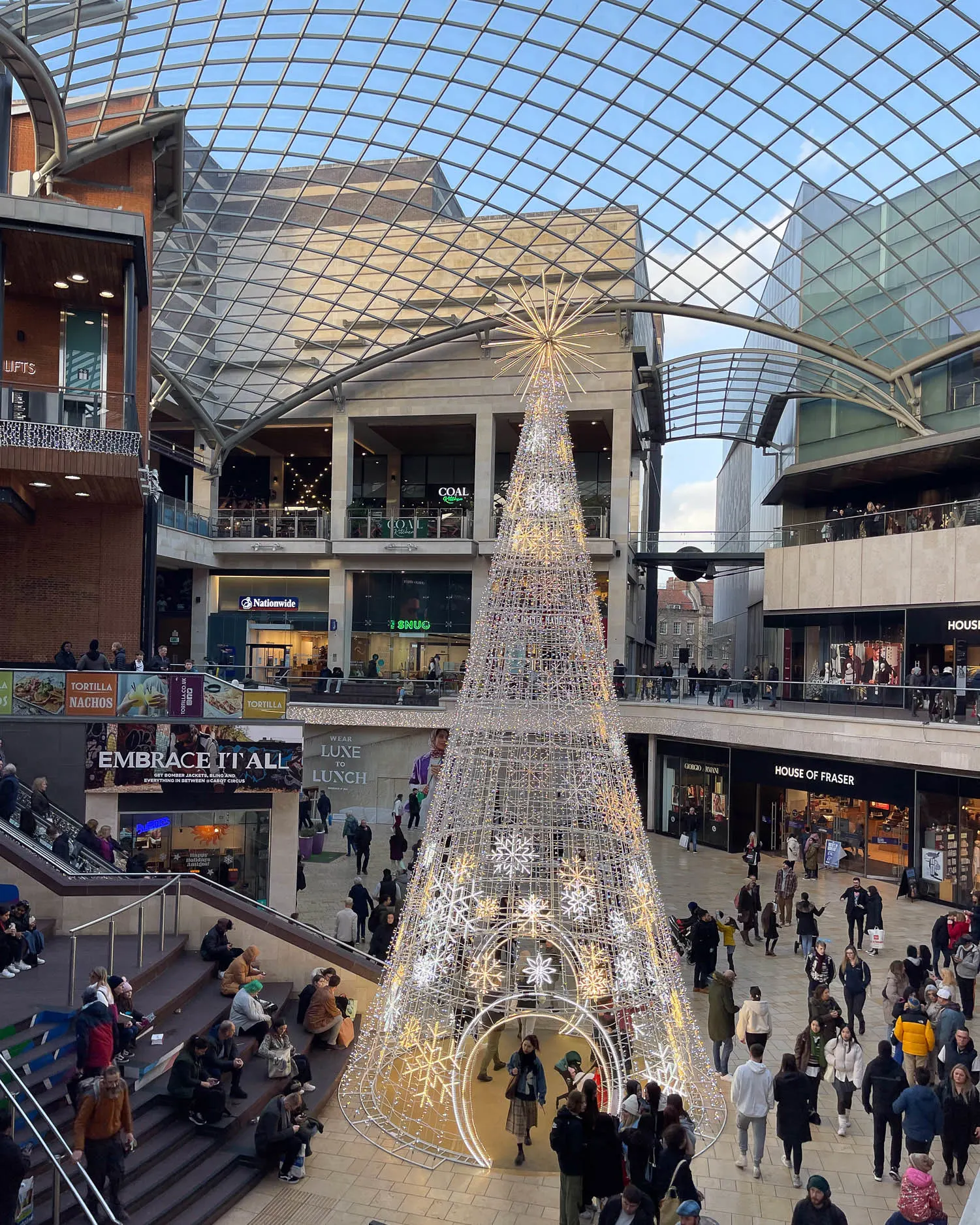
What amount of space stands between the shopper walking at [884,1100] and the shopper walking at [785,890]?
34.9ft

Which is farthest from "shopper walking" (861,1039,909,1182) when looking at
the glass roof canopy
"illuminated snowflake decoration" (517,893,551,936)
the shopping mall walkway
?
the glass roof canopy

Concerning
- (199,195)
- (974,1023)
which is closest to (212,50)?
(199,195)

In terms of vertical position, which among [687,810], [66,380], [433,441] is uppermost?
[433,441]

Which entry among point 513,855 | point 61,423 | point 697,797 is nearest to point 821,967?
point 513,855

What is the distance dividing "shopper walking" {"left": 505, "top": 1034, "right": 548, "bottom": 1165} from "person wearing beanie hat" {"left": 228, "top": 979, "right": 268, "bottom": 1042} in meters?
3.27

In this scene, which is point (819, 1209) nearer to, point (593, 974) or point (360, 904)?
point (593, 974)

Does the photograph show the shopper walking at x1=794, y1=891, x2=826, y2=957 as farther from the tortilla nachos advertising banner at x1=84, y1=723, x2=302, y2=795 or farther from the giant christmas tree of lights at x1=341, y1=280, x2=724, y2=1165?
the tortilla nachos advertising banner at x1=84, y1=723, x2=302, y2=795

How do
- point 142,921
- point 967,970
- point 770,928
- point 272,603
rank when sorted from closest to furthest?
point 142,921
point 967,970
point 770,928
point 272,603

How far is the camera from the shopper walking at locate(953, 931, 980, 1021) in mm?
13602

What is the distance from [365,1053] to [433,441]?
4066 centimetres

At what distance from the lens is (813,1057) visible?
35.9 feet

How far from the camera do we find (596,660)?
11445 mm

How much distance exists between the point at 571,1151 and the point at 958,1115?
408 centimetres

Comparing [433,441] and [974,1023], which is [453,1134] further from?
[433,441]
